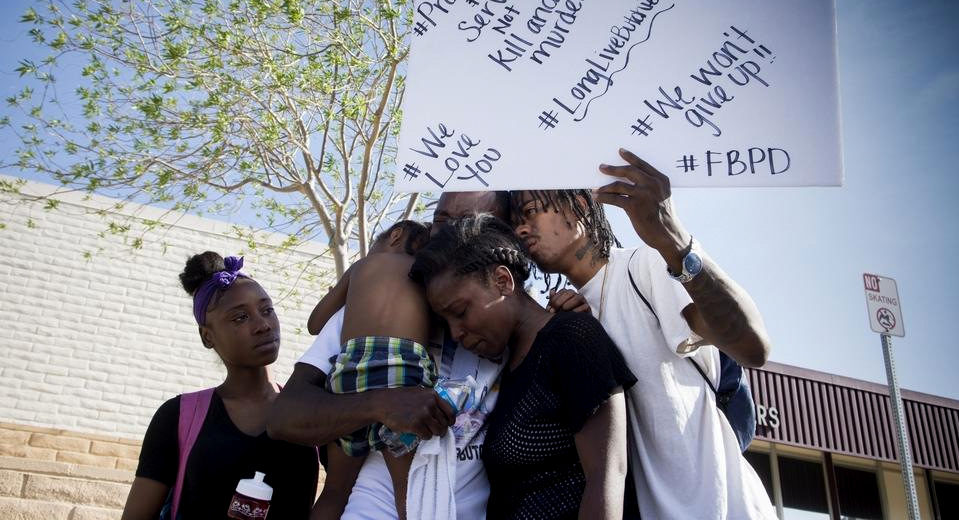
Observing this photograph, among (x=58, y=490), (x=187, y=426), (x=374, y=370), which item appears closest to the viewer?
(x=374, y=370)

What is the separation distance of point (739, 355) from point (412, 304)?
0.87 meters

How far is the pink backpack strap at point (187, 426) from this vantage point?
2.98m

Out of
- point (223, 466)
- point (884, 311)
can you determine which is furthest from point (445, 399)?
point (884, 311)

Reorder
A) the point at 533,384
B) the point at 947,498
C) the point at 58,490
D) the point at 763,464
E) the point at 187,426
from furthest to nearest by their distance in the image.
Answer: the point at 947,498
the point at 763,464
the point at 58,490
the point at 187,426
the point at 533,384

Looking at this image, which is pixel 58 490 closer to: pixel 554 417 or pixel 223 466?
pixel 223 466

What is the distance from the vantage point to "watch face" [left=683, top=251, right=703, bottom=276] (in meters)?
1.84

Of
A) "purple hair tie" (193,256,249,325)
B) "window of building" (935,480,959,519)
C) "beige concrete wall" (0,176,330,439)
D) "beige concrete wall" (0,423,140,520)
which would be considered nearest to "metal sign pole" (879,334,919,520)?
"purple hair tie" (193,256,249,325)

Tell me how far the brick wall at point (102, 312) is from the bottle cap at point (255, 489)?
22.6 ft

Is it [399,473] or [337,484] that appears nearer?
[399,473]

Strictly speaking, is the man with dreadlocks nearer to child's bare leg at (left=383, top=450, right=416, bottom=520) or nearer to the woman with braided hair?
the woman with braided hair

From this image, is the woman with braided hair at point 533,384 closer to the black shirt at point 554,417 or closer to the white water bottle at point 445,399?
the black shirt at point 554,417

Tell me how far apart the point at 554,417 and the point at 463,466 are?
1.06ft

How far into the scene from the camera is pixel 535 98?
2.24 metres

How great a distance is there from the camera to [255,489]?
9.20ft
